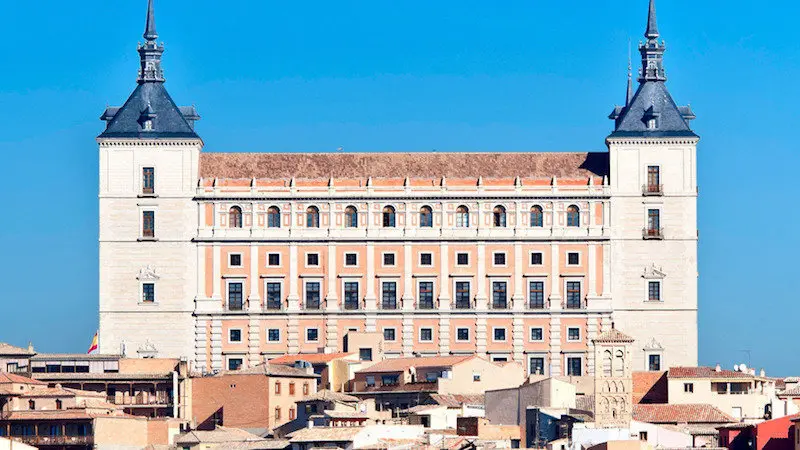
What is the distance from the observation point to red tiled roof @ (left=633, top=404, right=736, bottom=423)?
10775 cm

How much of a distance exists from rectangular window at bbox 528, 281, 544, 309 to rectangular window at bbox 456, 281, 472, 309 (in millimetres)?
2782

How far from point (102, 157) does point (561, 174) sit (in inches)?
837

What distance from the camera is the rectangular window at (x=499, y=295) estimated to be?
13688cm

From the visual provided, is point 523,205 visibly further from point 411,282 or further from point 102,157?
point 102,157

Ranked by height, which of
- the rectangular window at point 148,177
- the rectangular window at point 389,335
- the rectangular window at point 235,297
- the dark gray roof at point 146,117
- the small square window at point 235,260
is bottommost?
the rectangular window at point 389,335

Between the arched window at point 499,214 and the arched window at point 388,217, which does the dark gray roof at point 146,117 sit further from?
the arched window at point 499,214

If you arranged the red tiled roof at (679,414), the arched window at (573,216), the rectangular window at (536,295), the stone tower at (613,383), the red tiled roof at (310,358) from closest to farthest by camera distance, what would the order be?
the stone tower at (613,383)
the red tiled roof at (679,414)
the red tiled roof at (310,358)
the rectangular window at (536,295)
the arched window at (573,216)

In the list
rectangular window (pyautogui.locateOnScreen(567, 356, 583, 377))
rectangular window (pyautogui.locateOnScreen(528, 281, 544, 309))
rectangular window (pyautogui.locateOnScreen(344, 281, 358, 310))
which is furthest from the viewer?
rectangular window (pyautogui.locateOnScreen(344, 281, 358, 310))

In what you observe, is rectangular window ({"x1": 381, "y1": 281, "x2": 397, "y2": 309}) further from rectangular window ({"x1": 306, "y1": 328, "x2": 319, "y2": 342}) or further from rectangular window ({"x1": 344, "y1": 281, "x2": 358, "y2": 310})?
rectangular window ({"x1": 306, "y1": 328, "x2": 319, "y2": 342})

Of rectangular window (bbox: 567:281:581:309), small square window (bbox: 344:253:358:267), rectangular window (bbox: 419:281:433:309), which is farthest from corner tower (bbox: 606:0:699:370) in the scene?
small square window (bbox: 344:253:358:267)

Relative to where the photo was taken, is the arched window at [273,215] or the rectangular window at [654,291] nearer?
the rectangular window at [654,291]

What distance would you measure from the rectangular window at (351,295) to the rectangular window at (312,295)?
4.21ft

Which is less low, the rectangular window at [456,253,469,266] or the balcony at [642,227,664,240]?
the balcony at [642,227,664,240]

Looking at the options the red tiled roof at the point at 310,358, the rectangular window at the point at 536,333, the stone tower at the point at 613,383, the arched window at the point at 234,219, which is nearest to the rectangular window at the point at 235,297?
the arched window at the point at 234,219
